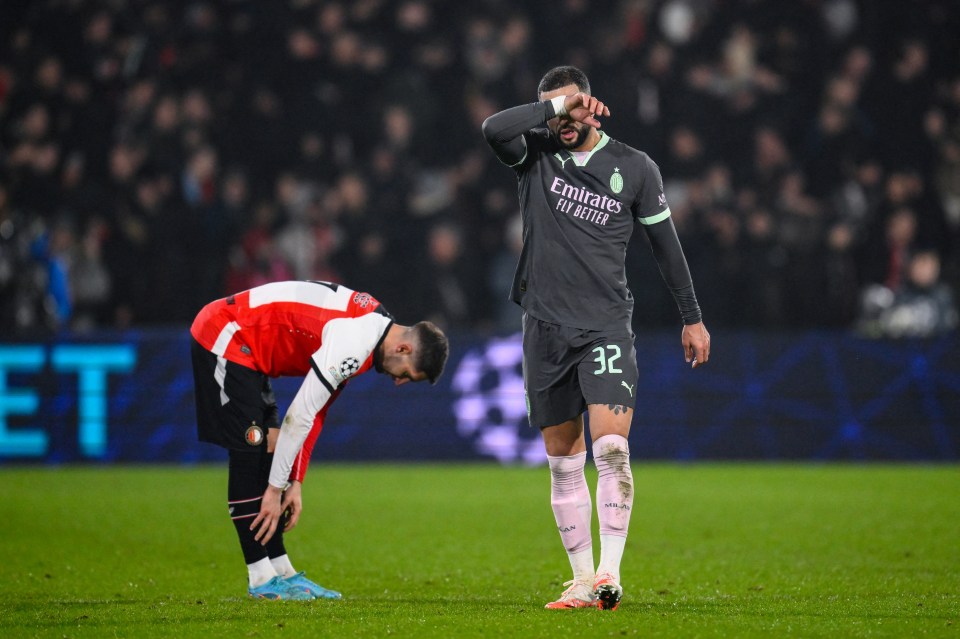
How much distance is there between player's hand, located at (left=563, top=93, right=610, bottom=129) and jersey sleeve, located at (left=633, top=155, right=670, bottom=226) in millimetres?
441

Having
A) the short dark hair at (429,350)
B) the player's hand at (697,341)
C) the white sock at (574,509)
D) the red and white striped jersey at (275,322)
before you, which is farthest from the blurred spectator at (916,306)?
the red and white striped jersey at (275,322)

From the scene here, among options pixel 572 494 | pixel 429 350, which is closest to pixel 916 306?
pixel 572 494

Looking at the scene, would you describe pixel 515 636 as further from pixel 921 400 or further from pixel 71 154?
pixel 71 154

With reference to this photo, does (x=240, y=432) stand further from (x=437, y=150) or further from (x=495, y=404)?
(x=437, y=150)

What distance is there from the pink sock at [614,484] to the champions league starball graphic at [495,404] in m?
7.91

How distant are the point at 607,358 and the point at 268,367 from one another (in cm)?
165

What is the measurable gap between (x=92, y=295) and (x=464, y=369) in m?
4.18

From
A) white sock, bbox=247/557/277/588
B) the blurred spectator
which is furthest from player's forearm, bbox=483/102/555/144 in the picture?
the blurred spectator

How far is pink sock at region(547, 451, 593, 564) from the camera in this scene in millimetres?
5758

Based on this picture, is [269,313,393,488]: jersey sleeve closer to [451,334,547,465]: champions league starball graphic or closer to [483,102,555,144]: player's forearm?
[483,102,555,144]: player's forearm

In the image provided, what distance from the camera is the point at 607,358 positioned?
5.59 metres

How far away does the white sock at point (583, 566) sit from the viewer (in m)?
5.68

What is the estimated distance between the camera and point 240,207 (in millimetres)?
14008

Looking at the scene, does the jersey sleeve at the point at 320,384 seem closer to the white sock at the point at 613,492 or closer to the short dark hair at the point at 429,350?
the short dark hair at the point at 429,350
